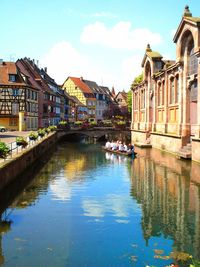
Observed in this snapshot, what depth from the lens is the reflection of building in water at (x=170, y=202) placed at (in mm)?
15727

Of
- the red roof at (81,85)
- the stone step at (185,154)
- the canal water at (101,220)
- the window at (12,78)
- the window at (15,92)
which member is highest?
the red roof at (81,85)

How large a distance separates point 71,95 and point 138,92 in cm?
5670

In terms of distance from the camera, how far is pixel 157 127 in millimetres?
56219

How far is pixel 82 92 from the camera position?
123 meters

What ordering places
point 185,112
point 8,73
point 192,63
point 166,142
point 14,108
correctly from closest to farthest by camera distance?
point 192,63, point 185,112, point 166,142, point 8,73, point 14,108

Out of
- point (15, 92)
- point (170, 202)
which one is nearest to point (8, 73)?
point (15, 92)

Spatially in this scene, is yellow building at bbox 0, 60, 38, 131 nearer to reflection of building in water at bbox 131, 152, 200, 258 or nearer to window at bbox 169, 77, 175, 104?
window at bbox 169, 77, 175, 104

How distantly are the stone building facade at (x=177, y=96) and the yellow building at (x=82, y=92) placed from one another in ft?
198

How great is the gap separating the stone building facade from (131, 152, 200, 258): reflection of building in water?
5873mm

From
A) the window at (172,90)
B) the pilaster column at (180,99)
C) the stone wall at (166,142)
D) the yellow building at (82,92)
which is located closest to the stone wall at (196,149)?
the stone wall at (166,142)

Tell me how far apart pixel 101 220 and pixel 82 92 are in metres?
107

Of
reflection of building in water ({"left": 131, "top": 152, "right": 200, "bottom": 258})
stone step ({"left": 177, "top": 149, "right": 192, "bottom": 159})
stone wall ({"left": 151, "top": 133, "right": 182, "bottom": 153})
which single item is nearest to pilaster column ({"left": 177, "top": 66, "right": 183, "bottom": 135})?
stone wall ({"left": 151, "top": 133, "right": 182, "bottom": 153})

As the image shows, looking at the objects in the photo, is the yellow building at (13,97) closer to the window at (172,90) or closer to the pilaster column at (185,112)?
the window at (172,90)

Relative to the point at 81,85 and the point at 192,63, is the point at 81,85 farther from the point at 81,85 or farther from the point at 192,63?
the point at 192,63
